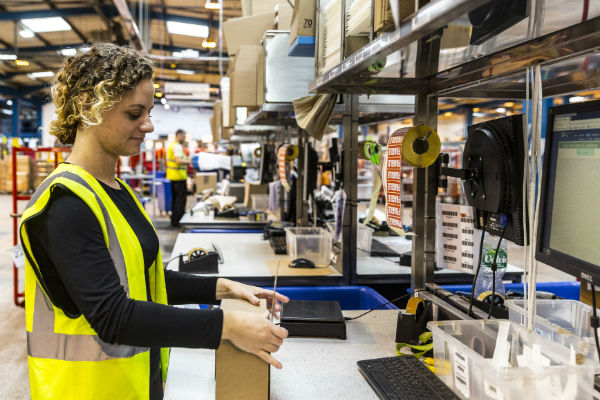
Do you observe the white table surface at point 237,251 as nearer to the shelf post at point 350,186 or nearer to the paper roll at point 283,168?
the shelf post at point 350,186

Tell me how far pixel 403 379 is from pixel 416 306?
425 mm

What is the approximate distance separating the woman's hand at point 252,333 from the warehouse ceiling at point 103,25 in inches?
307

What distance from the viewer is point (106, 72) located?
1214mm

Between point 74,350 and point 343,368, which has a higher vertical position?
point 74,350

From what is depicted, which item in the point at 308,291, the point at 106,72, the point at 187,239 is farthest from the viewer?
the point at 187,239

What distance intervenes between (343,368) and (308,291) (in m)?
1.02

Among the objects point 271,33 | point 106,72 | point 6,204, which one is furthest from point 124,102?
point 6,204

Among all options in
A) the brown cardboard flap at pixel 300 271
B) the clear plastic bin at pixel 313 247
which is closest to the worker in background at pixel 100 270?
the brown cardboard flap at pixel 300 271

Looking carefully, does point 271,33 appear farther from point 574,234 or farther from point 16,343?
point 16,343

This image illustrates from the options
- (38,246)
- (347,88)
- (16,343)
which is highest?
Result: (347,88)

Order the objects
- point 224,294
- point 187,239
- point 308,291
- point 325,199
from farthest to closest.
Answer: point 325,199 < point 187,239 < point 308,291 < point 224,294

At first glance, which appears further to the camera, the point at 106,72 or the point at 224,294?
the point at 224,294

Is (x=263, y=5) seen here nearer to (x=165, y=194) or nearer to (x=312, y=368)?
(x=312, y=368)

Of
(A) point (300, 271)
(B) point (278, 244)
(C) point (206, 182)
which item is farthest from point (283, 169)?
(C) point (206, 182)
